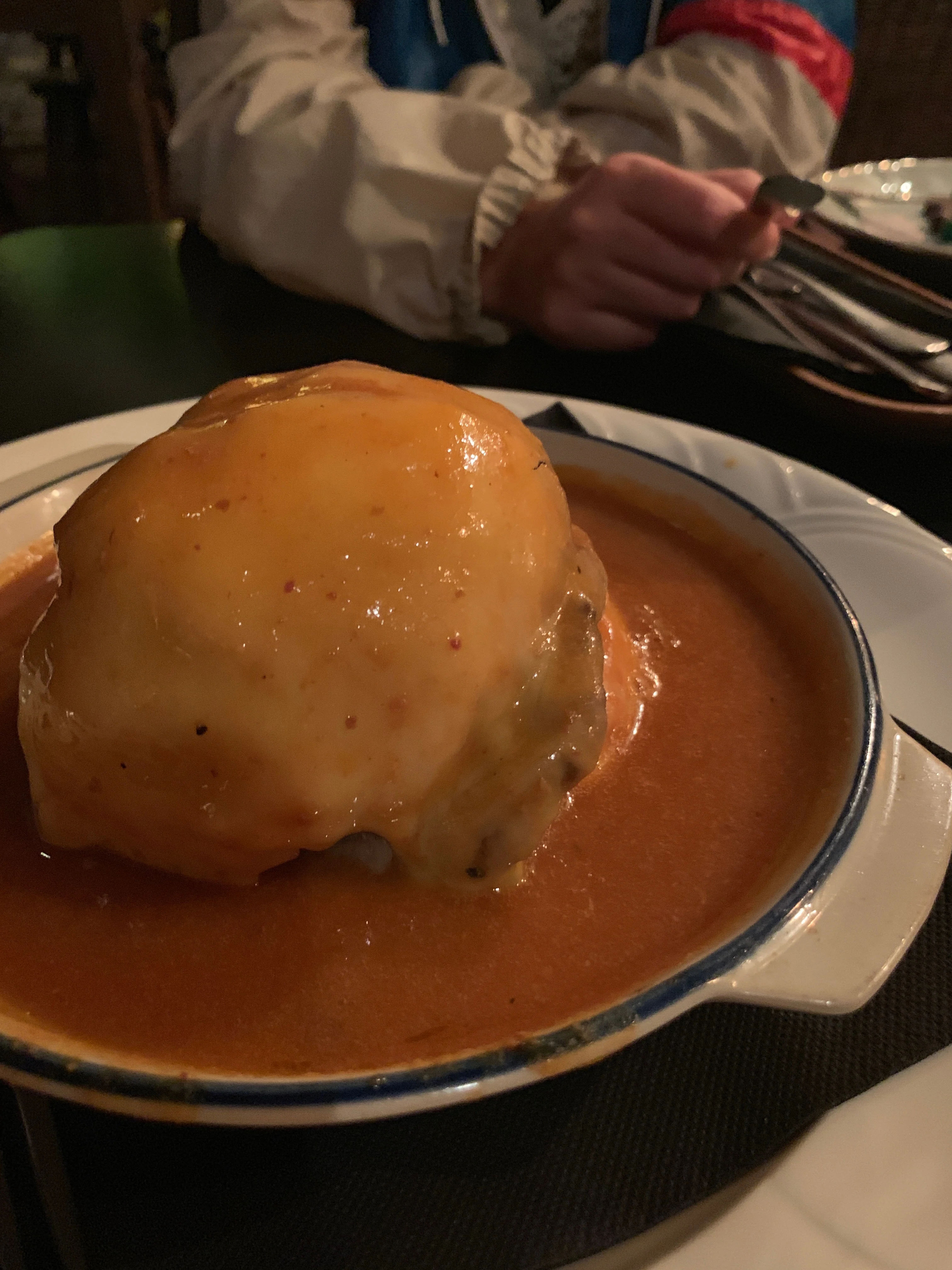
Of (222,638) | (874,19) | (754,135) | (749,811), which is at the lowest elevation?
(749,811)

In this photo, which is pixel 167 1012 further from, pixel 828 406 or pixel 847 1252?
pixel 828 406

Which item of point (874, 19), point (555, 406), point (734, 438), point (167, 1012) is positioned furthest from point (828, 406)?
A: point (874, 19)

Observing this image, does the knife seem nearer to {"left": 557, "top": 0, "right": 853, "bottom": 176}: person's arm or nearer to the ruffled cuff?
the ruffled cuff

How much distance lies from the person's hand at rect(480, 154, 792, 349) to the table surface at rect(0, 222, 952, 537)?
69 millimetres

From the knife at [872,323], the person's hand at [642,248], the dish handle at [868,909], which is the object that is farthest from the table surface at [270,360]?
the dish handle at [868,909]

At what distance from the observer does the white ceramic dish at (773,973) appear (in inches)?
21.6

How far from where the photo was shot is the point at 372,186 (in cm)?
205

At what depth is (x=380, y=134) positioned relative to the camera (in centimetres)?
204

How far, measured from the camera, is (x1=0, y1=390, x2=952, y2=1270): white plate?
613 mm

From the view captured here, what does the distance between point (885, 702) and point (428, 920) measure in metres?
0.60

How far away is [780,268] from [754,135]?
0.76 meters

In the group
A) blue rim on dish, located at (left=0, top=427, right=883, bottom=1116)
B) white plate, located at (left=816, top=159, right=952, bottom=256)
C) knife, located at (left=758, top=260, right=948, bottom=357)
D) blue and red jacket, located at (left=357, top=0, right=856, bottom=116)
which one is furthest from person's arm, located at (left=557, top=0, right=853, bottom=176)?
blue rim on dish, located at (left=0, top=427, right=883, bottom=1116)

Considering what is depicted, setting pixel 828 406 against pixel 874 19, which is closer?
pixel 828 406

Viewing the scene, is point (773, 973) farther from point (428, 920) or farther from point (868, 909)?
point (428, 920)
